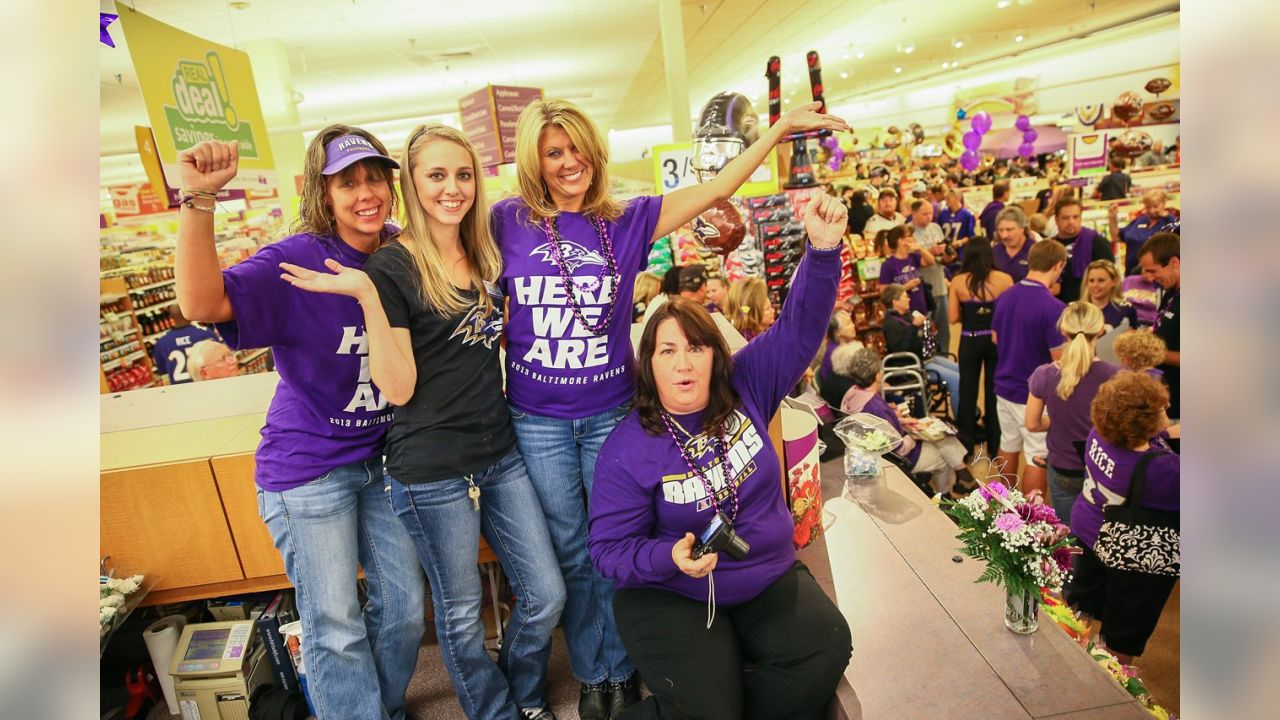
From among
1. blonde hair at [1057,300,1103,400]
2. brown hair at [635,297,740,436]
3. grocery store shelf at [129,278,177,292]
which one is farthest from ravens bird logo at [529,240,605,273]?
grocery store shelf at [129,278,177,292]

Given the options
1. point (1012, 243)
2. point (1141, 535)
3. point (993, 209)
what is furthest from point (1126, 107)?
point (1141, 535)

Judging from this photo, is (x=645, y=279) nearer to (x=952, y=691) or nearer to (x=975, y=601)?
(x=975, y=601)

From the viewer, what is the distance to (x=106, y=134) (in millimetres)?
14109

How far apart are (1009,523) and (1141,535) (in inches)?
36.4

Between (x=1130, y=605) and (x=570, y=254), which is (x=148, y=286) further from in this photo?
(x=1130, y=605)

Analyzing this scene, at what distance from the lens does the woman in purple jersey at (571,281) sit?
2125 mm

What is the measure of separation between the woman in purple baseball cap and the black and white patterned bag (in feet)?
8.14

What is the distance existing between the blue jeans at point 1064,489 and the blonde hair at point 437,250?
2975 mm

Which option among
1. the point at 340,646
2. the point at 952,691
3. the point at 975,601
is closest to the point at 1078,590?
the point at 975,601

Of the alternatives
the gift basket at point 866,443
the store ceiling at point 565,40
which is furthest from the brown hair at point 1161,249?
the store ceiling at point 565,40

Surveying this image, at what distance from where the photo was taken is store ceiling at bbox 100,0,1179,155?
27.3 ft

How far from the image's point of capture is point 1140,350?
3662 millimetres

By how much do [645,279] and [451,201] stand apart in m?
3.55
